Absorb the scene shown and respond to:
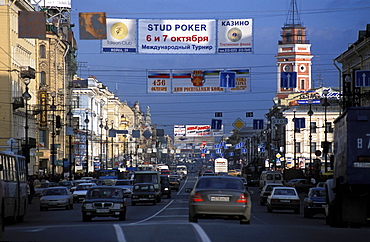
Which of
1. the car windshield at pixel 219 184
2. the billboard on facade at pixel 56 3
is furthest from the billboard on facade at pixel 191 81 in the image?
the billboard on facade at pixel 56 3

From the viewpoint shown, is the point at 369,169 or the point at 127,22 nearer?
the point at 369,169

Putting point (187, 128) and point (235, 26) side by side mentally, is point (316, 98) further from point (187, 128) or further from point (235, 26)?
point (235, 26)

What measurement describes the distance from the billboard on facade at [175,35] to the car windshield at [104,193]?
9.72m

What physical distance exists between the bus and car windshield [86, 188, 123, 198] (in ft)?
8.81

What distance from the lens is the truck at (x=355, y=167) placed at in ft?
67.1

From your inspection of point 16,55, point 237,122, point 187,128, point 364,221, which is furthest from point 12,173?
point 187,128

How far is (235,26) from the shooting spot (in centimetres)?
3906

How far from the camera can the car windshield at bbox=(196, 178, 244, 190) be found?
2406 centimetres

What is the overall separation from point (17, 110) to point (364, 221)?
2794 inches

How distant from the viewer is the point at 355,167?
20500mm

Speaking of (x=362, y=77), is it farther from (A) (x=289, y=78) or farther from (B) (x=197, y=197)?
(B) (x=197, y=197)

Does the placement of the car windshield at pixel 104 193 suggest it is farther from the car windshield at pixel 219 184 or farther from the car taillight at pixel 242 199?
the car taillight at pixel 242 199

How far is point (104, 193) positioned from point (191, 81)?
59.1ft

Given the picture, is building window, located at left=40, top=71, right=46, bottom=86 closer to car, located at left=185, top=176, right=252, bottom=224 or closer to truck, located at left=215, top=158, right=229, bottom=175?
truck, located at left=215, top=158, right=229, bottom=175
